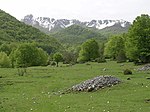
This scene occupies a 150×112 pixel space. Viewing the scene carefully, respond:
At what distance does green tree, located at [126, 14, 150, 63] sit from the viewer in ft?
300

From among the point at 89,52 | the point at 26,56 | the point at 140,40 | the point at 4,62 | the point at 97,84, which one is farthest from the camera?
the point at 89,52

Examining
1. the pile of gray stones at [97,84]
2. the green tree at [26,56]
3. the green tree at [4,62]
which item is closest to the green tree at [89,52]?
the green tree at [26,56]

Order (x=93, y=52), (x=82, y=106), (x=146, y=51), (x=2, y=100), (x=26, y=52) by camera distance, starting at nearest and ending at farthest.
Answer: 1. (x=82, y=106)
2. (x=2, y=100)
3. (x=146, y=51)
4. (x=26, y=52)
5. (x=93, y=52)

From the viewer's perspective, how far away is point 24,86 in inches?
2084

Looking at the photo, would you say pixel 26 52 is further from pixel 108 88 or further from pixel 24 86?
pixel 108 88

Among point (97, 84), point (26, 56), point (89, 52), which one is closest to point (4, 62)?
point (26, 56)

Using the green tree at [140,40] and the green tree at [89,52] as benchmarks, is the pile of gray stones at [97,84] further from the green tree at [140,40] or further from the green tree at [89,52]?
the green tree at [89,52]

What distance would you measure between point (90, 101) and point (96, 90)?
8.81 metres

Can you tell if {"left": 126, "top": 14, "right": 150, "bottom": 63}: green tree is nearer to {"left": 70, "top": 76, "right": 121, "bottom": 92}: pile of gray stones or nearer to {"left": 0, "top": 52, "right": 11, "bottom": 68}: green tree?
{"left": 70, "top": 76, "right": 121, "bottom": 92}: pile of gray stones

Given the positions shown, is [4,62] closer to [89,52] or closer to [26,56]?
[26,56]

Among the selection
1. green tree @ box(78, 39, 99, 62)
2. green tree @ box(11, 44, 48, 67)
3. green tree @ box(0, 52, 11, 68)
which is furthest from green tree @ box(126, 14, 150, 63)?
green tree @ box(0, 52, 11, 68)

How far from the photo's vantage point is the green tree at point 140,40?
300 ft

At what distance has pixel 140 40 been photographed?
301ft

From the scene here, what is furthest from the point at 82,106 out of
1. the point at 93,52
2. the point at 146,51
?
the point at 93,52
